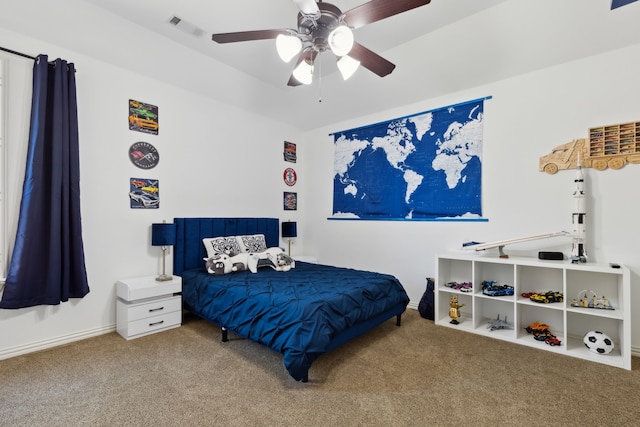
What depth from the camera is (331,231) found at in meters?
4.94

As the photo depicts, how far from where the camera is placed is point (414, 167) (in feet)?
13.2

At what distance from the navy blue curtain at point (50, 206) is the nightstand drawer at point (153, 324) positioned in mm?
547

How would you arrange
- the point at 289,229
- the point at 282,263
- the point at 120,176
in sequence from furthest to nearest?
the point at 289,229, the point at 282,263, the point at 120,176

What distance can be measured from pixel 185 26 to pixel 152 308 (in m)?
2.74

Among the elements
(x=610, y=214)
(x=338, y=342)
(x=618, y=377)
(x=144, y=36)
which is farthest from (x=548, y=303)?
(x=144, y=36)

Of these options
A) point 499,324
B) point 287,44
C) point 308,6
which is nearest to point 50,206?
point 287,44

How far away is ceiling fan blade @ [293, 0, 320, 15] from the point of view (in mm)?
1757

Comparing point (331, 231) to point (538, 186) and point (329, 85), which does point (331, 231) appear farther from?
point (538, 186)

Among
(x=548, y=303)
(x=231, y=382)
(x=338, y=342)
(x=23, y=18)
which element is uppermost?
(x=23, y=18)

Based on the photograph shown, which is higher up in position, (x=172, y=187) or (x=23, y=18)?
(x=23, y=18)

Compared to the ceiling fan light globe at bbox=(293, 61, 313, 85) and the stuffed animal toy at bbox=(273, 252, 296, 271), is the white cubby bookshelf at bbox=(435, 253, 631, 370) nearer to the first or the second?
the stuffed animal toy at bbox=(273, 252, 296, 271)

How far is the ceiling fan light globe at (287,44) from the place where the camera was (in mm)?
2020

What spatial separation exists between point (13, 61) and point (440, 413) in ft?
13.8

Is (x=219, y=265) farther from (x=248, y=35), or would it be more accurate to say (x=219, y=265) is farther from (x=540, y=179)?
(x=540, y=179)
